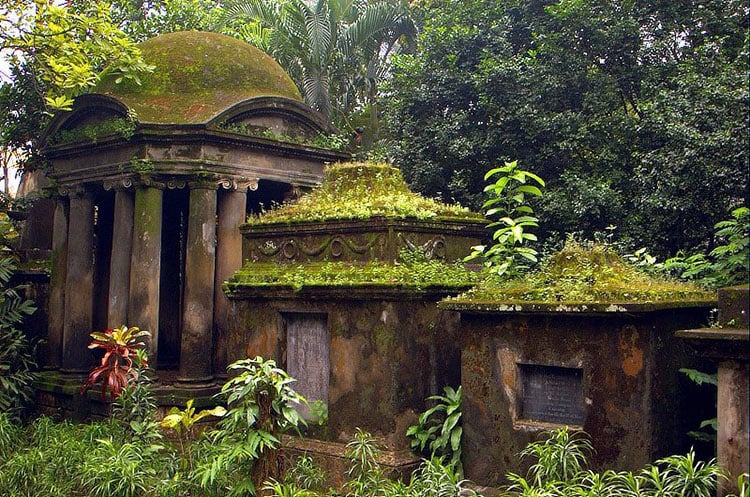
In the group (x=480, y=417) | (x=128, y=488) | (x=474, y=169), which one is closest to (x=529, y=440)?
(x=480, y=417)

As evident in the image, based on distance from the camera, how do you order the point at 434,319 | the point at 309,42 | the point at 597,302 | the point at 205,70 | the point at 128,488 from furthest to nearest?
the point at 309,42 < the point at 205,70 < the point at 434,319 < the point at 128,488 < the point at 597,302

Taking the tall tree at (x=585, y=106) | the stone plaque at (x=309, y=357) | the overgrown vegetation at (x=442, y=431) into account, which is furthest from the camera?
the tall tree at (x=585, y=106)

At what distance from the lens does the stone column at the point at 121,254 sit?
1338 cm

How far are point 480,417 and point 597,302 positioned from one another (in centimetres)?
184

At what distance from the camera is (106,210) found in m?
16.0

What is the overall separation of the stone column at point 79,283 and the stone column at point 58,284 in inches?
14.6

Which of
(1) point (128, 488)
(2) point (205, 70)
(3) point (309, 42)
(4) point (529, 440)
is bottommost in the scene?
(1) point (128, 488)

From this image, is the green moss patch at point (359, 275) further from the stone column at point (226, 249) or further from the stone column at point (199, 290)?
the stone column at point (226, 249)

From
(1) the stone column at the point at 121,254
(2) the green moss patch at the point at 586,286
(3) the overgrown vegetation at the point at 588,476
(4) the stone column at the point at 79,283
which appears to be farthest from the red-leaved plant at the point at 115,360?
(3) the overgrown vegetation at the point at 588,476

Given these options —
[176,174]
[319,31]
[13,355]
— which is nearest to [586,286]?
[176,174]

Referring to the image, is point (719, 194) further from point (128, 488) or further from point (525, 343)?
point (128, 488)

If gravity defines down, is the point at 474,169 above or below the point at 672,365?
above

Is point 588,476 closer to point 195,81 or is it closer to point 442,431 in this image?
point 442,431

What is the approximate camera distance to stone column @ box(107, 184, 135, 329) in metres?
13.4
